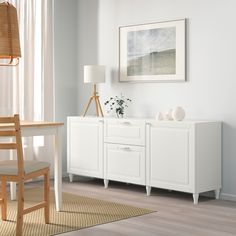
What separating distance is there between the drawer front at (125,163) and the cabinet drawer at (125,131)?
7 centimetres

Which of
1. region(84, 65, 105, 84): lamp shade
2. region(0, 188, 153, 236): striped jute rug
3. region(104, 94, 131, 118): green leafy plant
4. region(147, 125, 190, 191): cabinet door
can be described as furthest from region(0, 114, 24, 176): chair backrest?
region(84, 65, 105, 84): lamp shade

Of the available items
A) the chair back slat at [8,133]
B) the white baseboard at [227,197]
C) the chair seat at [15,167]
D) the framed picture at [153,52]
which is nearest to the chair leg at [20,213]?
the chair seat at [15,167]

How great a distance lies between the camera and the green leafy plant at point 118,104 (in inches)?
243

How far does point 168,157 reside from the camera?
531 centimetres

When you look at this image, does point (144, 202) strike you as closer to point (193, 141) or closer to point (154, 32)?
point (193, 141)

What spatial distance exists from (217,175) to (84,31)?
2.74 meters

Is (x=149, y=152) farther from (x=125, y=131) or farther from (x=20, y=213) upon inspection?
(x=20, y=213)

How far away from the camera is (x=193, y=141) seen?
5.06m

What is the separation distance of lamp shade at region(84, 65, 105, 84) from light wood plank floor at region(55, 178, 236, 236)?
4.06ft

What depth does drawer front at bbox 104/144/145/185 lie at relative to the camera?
5605mm

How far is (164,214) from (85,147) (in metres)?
1.83

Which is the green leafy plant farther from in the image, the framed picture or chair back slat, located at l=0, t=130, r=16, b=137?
chair back slat, located at l=0, t=130, r=16, b=137

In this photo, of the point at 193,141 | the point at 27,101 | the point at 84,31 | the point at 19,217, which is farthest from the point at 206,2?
the point at 19,217

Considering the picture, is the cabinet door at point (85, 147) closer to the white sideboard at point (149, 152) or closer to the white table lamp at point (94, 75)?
the white sideboard at point (149, 152)
